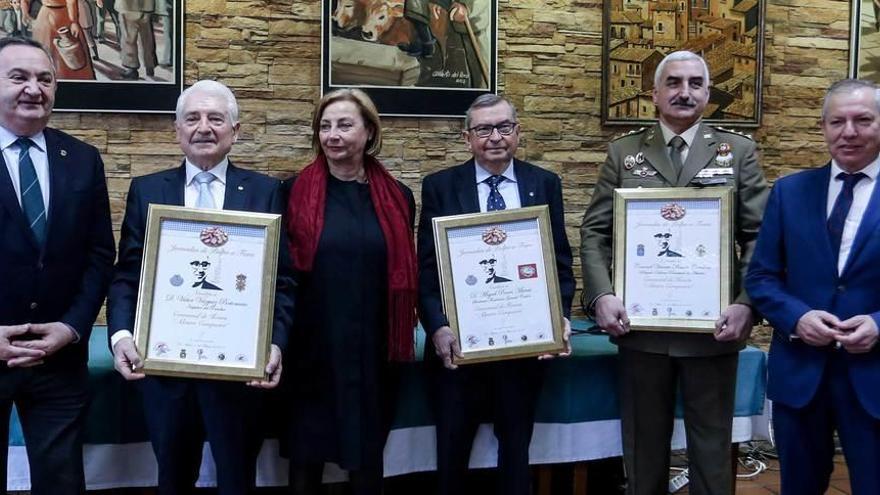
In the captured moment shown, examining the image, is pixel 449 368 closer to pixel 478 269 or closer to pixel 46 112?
pixel 478 269

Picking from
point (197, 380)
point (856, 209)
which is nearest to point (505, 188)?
point (856, 209)

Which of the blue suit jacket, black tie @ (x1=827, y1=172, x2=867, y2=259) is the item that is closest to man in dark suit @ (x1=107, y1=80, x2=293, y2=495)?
the blue suit jacket

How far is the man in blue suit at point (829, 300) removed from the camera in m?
2.31

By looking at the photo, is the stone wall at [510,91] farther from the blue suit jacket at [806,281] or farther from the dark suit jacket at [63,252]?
A: the blue suit jacket at [806,281]

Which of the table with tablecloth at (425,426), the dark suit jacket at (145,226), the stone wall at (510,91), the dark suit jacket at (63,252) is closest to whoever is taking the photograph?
the dark suit jacket at (63,252)

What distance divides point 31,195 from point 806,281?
230 cm

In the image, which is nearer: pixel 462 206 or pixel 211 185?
pixel 211 185

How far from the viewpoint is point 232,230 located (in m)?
2.41

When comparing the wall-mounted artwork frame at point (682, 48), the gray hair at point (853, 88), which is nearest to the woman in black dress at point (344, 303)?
the gray hair at point (853, 88)

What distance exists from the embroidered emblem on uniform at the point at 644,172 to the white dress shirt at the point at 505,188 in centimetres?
43

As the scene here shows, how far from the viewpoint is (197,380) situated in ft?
7.88

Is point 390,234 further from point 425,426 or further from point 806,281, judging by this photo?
point 806,281

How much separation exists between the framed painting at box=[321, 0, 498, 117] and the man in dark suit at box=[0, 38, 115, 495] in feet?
5.54

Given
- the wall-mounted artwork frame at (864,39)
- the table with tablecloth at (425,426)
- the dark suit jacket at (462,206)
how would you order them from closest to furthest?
1. the dark suit jacket at (462,206)
2. the table with tablecloth at (425,426)
3. the wall-mounted artwork frame at (864,39)
